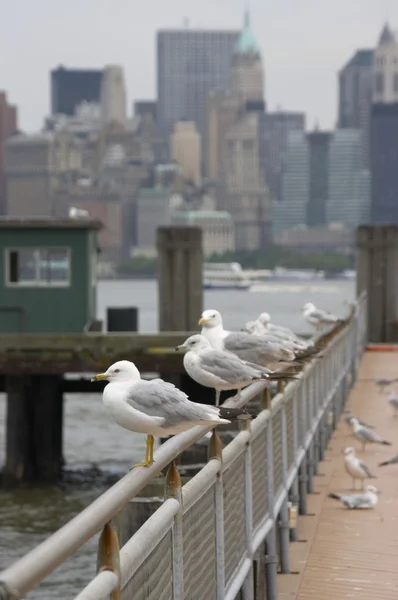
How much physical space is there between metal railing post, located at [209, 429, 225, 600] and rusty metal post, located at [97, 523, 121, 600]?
2.24 m

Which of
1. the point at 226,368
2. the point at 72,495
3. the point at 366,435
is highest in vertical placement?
the point at 226,368

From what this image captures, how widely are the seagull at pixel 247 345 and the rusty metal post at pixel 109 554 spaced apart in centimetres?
642

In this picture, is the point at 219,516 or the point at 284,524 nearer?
the point at 219,516

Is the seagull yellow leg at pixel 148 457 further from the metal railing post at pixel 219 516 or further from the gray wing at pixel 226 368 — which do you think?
the gray wing at pixel 226 368

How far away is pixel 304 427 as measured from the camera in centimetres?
1179

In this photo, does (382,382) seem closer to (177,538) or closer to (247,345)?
(247,345)

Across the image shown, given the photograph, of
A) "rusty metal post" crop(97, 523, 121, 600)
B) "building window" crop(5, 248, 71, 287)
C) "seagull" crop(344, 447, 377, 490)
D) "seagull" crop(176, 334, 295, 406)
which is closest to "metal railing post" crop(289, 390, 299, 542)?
"seagull" crop(344, 447, 377, 490)

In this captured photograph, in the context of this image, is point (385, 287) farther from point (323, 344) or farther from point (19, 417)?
point (323, 344)

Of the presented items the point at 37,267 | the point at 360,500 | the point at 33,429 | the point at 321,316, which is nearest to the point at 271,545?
the point at 360,500

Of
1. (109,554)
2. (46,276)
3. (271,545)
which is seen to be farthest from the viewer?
(46,276)

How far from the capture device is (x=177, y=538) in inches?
200

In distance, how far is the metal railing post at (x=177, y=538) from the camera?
16.7ft

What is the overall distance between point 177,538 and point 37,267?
28.7m

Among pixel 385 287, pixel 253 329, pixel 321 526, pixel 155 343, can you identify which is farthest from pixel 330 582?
pixel 385 287
